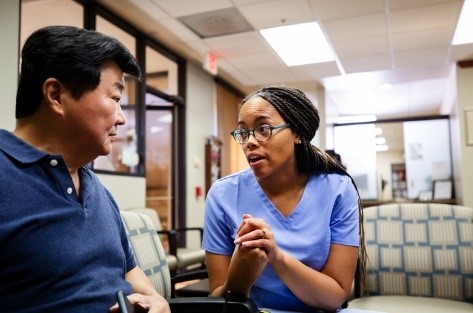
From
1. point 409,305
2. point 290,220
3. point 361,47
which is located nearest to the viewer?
point 290,220

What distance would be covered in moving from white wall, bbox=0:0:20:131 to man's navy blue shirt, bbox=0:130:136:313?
2.43m

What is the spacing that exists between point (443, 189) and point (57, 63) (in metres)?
7.09

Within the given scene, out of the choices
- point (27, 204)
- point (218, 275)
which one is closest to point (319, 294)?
point (218, 275)

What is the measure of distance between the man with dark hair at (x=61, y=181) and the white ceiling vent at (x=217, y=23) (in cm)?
317

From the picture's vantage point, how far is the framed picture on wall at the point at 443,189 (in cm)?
680

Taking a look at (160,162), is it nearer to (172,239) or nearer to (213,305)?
(172,239)

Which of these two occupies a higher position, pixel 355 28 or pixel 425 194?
pixel 355 28

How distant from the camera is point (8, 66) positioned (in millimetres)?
3164

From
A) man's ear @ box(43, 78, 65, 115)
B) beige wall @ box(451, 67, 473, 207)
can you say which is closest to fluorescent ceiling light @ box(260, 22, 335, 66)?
beige wall @ box(451, 67, 473, 207)

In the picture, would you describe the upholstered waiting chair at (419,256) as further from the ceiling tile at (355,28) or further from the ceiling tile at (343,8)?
the ceiling tile at (355,28)

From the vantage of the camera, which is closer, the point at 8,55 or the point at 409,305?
the point at 409,305

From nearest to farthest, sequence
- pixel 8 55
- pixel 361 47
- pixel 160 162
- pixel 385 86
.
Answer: pixel 8 55, pixel 361 47, pixel 160 162, pixel 385 86

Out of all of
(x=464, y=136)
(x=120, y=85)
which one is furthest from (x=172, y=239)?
(x=464, y=136)

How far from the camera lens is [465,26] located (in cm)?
455
